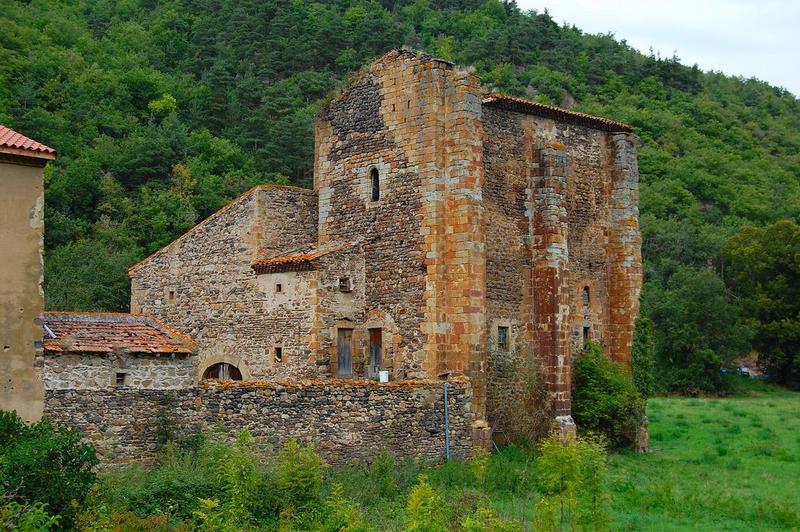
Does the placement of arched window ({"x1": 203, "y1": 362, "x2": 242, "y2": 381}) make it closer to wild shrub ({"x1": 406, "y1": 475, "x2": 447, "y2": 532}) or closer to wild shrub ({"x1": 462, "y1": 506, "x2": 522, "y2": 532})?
wild shrub ({"x1": 406, "y1": 475, "x2": 447, "y2": 532})

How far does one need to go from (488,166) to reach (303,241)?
5033 millimetres

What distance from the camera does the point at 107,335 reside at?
16.3 meters

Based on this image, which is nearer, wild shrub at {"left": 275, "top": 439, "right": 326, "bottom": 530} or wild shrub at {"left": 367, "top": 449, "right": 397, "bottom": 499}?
wild shrub at {"left": 275, "top": 439, "right": 326, "bottom": 530}

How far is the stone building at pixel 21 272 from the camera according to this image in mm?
14383

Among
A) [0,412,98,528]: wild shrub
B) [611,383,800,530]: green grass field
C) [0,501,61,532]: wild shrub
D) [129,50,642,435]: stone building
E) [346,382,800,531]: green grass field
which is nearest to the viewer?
[0,501,61,532]: wild shrub

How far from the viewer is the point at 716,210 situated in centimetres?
6056

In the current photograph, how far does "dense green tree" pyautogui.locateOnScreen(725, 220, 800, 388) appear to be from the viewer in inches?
1978

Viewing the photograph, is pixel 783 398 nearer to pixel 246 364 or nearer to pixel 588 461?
pixel 246 364

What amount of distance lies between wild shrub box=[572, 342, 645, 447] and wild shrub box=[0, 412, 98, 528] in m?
13.7

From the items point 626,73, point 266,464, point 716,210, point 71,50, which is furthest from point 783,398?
point 71,50

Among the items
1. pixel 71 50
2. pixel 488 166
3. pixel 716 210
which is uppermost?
pixel 71 50

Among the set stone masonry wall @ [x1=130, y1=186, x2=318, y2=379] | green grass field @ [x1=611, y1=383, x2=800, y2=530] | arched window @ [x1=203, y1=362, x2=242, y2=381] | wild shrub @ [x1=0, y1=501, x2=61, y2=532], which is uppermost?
stone masonry wall @ [x1=130, y1=186, x2=318, y2=379]

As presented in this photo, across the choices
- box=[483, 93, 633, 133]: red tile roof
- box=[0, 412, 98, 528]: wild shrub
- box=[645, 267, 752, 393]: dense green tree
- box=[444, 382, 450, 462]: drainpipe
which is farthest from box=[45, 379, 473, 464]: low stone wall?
box=[645, 267, 752, 393]: dense green tree

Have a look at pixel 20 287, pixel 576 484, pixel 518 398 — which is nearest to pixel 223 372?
pixel 518 398
